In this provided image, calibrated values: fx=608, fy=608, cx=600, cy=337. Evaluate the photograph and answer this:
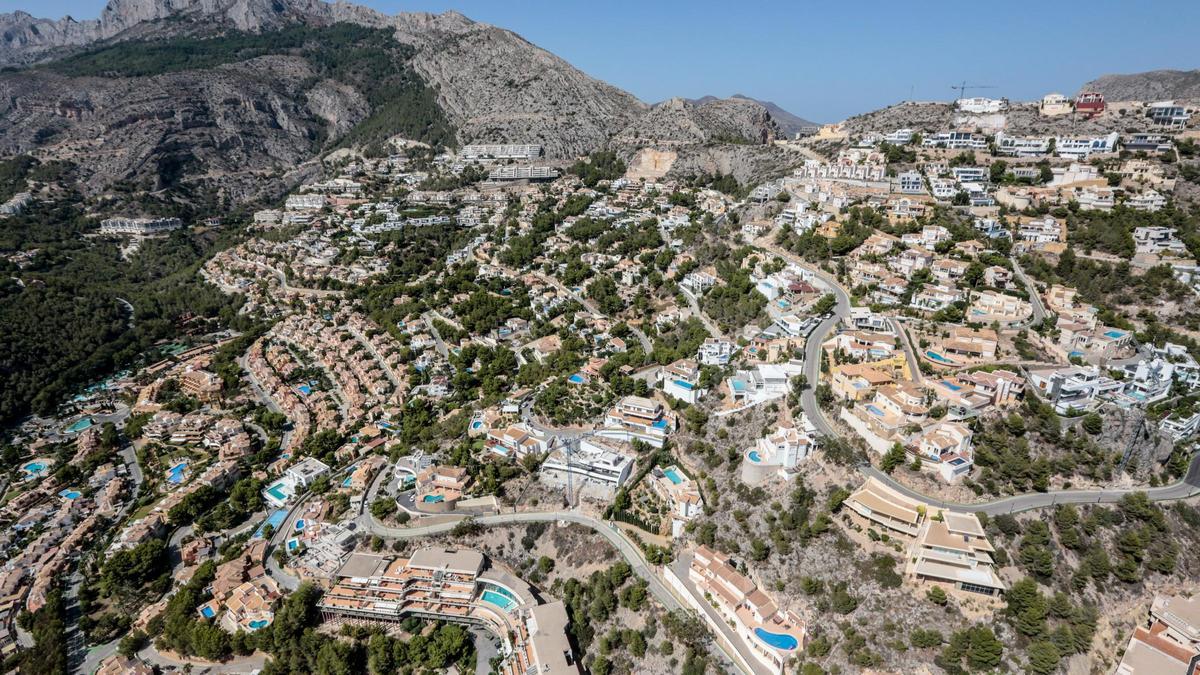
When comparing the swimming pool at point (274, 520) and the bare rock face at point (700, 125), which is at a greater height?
the bare rock face at point (700, 125)

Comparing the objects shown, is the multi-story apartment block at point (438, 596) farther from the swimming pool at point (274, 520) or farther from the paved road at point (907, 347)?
the paved road at point (907, 347)

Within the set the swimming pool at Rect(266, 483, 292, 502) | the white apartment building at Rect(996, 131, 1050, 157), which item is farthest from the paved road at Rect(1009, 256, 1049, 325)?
the swimming pool at Rect(266, 483, 292, 502)

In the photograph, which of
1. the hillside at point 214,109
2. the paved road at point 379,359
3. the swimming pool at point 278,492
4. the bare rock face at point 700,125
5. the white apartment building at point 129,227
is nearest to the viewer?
the swimming pool at point 278,492

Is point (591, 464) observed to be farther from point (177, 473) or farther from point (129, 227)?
point (129, 227)

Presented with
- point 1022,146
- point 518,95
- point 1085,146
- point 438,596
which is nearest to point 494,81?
point 518,95

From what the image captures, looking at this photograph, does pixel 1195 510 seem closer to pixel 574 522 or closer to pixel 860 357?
pixel 860 357

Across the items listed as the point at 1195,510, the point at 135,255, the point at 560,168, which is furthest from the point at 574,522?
the point at 135,255

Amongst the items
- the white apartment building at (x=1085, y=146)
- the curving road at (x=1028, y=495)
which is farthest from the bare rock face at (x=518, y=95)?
the curving road at (x=1028, y=495)
